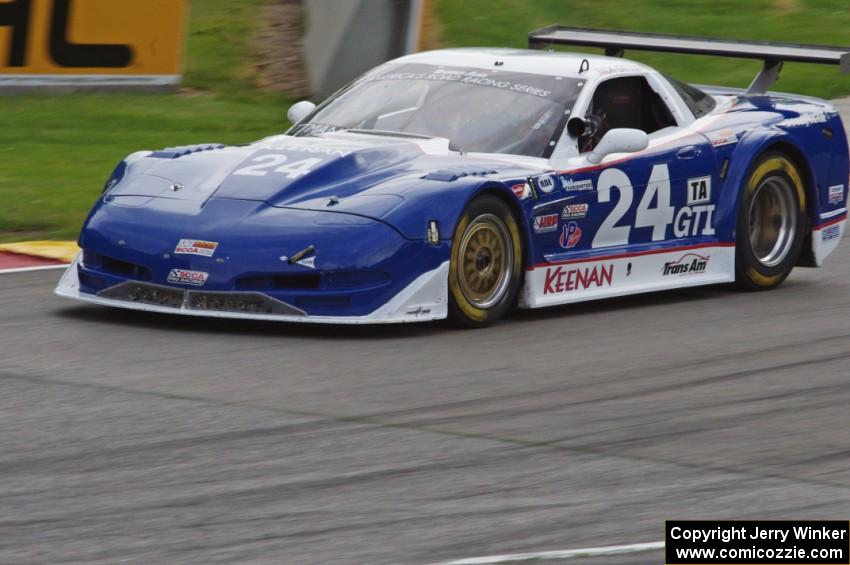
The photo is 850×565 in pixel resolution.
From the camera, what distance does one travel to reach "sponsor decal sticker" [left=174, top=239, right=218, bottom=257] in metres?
7.80

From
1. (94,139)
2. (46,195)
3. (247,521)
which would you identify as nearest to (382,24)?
(94,139)

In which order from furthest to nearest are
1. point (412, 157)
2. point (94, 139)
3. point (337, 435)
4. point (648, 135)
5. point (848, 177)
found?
point (94, 139), point (848, 177), point (648, 135), point (412, 157), point (337, 435)

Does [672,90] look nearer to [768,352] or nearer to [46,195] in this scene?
[768,352]

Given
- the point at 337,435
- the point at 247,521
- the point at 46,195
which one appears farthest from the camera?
the point at 46,195

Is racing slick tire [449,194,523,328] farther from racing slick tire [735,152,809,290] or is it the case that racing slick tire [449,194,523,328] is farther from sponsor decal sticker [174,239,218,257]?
racing slick tire [735,152,809,290]

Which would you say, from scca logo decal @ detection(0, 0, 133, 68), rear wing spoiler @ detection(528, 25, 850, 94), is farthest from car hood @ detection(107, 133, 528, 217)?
scca logo decal @ detection(0, 0, 133, 68)

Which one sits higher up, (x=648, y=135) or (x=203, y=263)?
(x=648, y=135)

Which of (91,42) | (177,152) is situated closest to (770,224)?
(177,152)

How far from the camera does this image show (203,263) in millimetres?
7785

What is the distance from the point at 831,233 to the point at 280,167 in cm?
395

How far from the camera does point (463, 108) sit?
9070 mm

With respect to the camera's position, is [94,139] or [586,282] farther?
[94,139]

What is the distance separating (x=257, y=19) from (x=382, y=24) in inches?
80.4

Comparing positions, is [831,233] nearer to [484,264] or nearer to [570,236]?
[570,236]
